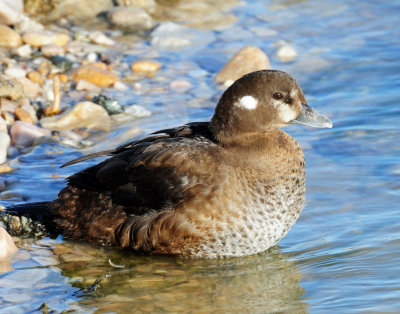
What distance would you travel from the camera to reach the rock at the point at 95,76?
9000mm

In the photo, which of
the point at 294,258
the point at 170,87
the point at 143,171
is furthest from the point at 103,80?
the point at 294,258

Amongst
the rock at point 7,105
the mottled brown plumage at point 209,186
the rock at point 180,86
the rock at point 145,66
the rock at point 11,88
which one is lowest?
the mottled brown plumage at point 209,186

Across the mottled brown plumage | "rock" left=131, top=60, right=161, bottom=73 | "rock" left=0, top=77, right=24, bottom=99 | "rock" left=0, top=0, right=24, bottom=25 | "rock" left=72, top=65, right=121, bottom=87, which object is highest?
"rock" left=0, top=0, right=24, bottom=25

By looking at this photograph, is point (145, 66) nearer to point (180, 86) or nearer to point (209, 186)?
point (180, 86)

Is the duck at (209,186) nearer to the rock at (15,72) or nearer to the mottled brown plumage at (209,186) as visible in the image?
the mottled brown plumage at (209,186)

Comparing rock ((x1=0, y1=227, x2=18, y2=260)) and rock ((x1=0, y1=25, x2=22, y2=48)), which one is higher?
rock ((x1=0, y1=25, x2=22, y2=48))

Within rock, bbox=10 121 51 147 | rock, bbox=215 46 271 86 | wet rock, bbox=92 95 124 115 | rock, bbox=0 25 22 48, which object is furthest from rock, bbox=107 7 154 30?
rock, bbox=10 121 51 147

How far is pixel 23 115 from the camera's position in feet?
25.5

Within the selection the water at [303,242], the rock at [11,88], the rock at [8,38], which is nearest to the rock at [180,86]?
the water at [303,242]

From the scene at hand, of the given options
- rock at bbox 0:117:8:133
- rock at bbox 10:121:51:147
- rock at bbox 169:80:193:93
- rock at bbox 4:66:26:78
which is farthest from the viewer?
rock at bbox 169:80:193:93

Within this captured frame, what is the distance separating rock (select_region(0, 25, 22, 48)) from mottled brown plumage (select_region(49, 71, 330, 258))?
434 centimetres

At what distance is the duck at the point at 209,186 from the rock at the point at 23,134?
1822mm

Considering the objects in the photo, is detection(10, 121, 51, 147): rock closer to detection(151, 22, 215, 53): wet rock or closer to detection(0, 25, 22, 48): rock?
detection(0, 25, 22, 48): rock

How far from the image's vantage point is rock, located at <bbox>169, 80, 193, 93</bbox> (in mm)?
8984
